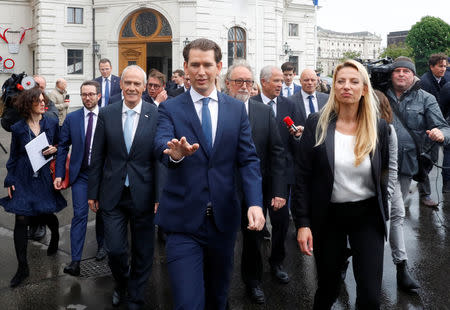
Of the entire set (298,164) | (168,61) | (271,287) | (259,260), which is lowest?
(271,287)

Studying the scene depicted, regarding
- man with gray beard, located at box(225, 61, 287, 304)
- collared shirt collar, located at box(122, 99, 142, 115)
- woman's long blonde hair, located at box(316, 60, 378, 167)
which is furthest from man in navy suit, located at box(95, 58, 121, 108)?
woman's long blonde hair, located at box(316, 60, 378, 167)

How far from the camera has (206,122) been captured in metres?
3.12

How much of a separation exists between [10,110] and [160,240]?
2.79 meters

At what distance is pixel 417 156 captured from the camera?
16.6 ft

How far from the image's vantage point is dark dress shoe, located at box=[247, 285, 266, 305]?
4484mm

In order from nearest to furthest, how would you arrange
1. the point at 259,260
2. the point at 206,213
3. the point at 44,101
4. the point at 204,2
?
the point at 206,213 < the point at 259,260 < the point at 44,101 < the point at 204,2

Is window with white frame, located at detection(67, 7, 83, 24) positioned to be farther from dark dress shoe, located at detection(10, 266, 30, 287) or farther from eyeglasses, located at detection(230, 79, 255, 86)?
eyeglasses, located at detection(230, 79, 255, 86)

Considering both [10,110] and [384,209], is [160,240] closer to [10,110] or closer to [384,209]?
[10,110]

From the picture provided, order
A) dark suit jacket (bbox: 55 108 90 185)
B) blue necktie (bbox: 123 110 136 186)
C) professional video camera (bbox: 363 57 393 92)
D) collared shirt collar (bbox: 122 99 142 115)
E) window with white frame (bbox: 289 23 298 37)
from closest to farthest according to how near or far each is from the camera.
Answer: blue necktie (bbox: 123 110 136 186) → collared shirt collar (bbox: 122 99 142 115) → professional video camera (bbox: 363 57 393 92) → dark suit jacket (bbox: 55 108 90 185) → window with white frame (bbox: 289 23 298 37)

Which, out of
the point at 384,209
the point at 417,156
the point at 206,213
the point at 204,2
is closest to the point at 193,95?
the point at 206,213

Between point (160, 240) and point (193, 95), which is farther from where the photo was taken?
point (160, 240)

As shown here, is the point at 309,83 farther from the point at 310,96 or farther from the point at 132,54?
the point at 132,54

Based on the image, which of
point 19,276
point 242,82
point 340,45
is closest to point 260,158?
point 242,82

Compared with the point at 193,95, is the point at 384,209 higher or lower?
lower
